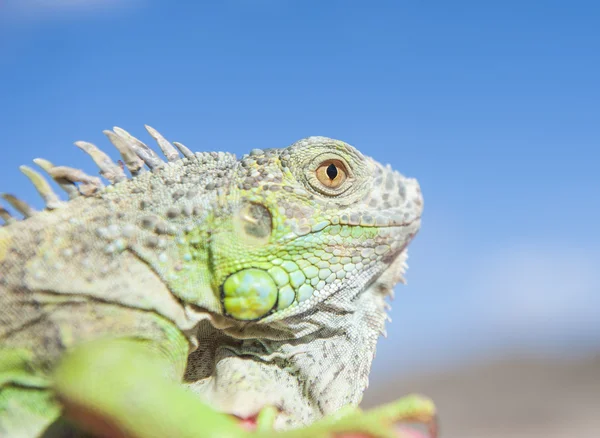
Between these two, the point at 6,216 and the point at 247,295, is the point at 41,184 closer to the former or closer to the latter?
the point at 6,216

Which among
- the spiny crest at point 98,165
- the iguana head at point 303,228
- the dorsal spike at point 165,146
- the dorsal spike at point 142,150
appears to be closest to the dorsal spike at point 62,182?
the spiny crest at point 98,165

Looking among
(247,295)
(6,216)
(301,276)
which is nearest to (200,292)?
(247,295)

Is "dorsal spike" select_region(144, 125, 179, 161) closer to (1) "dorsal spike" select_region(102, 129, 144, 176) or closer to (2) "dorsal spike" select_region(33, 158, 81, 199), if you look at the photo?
(1) "dorsal spike" select_region(102, 129, 144, 176)

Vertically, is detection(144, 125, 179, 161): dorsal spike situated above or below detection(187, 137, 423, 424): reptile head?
above

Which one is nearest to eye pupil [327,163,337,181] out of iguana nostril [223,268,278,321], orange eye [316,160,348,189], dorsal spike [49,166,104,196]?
orange eye [316,160,348,189]

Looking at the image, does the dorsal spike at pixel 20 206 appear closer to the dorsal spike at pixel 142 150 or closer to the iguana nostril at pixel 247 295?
the dorsal spike at pixel 142 150
